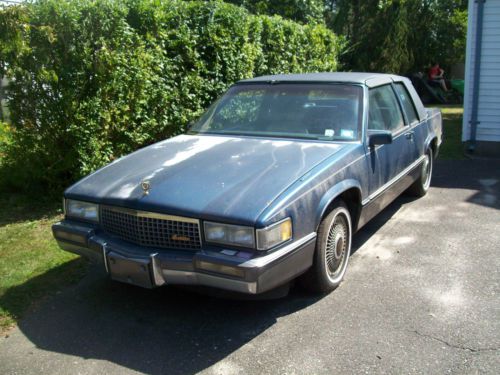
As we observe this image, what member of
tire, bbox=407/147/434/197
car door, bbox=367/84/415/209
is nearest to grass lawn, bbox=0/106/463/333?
car door, bbox=367/84/415/209

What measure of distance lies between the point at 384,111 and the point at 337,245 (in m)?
1.76

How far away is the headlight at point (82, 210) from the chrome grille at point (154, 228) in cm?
14

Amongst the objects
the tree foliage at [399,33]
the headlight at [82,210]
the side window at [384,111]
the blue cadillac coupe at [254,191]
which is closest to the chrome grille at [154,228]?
the blue cadillac coupe at [254,191]

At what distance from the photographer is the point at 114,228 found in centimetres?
368

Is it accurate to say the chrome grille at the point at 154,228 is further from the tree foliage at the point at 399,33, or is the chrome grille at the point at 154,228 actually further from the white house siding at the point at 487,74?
the tree foliage at the point at 399,33

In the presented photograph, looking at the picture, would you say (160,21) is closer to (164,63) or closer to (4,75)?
(164,63)

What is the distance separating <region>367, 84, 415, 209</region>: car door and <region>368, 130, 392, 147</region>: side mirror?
75 mm

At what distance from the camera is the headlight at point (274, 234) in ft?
10.2

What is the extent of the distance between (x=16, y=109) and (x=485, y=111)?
7.77 meters

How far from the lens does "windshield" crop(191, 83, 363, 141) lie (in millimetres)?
4465

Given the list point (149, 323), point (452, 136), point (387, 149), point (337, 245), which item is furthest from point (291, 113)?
point (452, 136)

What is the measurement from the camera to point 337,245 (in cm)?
395

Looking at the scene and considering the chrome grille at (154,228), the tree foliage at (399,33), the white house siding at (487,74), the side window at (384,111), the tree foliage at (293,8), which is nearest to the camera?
the chrome grille at (154,228)

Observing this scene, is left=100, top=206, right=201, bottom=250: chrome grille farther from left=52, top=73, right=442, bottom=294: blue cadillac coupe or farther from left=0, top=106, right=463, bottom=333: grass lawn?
left=0, top=106, right=463, bottom=333: grass lawn
